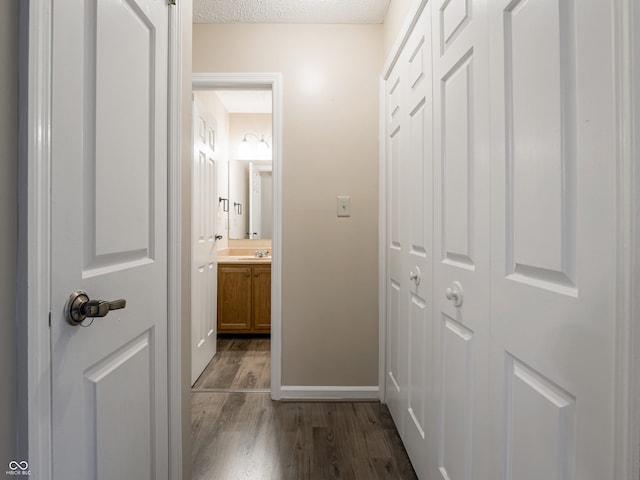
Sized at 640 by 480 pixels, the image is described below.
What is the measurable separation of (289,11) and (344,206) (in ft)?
4.03

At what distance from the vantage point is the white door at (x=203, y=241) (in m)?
2.57

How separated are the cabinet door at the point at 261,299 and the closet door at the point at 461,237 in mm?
2496

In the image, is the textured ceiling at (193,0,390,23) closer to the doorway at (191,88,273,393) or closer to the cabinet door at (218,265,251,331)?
the doorway at (191,88,273,393)

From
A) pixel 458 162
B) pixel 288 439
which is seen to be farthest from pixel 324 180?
pixel 288 439

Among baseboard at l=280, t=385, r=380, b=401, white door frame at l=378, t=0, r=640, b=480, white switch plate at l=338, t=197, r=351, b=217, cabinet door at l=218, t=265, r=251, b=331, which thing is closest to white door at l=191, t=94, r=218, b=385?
cabinet door at l=218, t=265, r=251, b=331

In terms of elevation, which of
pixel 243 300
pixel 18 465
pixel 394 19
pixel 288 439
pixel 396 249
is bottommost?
pixel 288 439

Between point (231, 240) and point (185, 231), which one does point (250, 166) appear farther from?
point (185, 231)

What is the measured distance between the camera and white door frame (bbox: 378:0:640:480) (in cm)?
52

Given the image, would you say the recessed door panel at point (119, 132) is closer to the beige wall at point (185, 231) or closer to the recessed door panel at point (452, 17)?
the beige wall at point (185, 231)

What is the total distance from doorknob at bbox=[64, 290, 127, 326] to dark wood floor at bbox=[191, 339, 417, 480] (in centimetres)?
121

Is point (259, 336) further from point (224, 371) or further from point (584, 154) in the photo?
point (584, 154)

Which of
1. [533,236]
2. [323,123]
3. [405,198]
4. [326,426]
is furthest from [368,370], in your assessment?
[533,236]

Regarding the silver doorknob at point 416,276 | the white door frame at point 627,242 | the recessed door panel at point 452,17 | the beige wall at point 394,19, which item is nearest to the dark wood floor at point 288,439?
the silver doorknob at point 416,276

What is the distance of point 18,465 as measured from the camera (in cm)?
63
